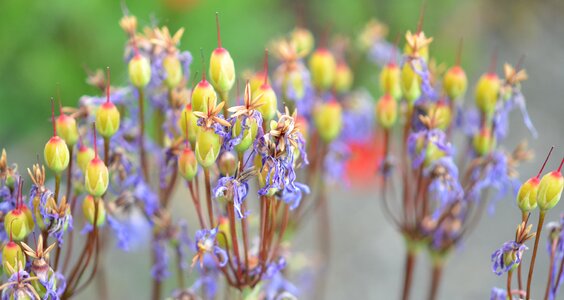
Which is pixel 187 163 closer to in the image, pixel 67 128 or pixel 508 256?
pixel 67 128

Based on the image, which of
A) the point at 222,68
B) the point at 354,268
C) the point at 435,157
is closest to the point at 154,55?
the point at 222,68

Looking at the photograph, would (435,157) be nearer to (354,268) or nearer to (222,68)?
(222,68)

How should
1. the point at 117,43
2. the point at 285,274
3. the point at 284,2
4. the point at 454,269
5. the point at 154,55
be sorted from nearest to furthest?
the point at 154,55 < the point at 285,274 < the point at 454,269 < the point at 117,43 < the point at 284,2

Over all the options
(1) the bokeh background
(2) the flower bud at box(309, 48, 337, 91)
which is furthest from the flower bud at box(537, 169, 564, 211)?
(1) the bokeh background

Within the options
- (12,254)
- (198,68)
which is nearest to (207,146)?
(12,254)

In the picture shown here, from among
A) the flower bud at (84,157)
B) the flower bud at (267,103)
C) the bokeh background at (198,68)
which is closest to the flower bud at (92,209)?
the flower bud at (84,157)
